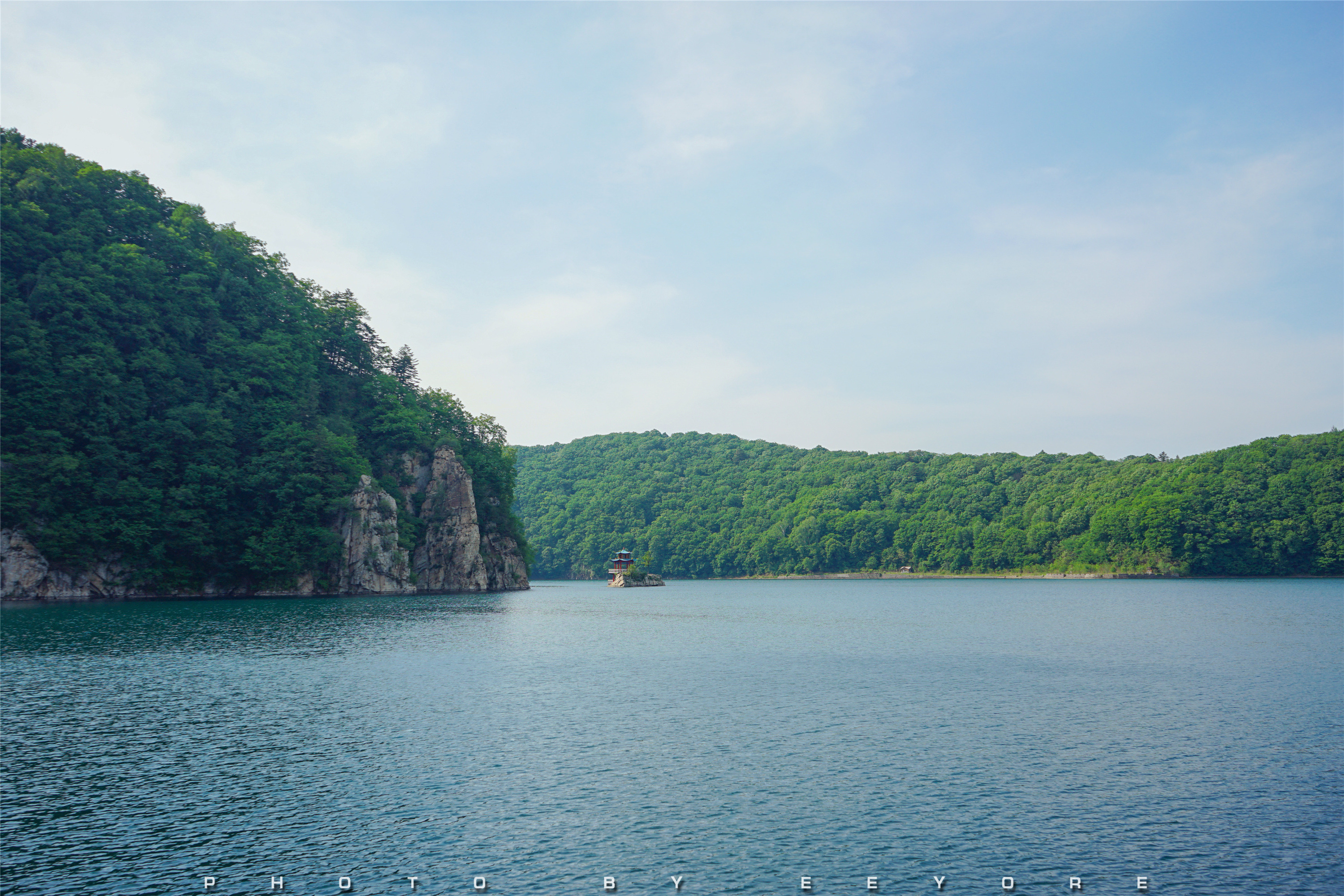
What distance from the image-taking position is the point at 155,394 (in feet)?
320

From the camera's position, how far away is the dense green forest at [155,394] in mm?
85062

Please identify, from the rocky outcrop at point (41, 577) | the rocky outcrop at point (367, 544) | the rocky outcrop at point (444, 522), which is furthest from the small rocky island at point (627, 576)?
the rocky outcrop at point (41, 577)

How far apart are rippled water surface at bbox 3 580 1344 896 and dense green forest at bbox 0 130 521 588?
3552 cm

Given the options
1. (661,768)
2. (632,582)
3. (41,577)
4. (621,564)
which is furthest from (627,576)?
(661,768)

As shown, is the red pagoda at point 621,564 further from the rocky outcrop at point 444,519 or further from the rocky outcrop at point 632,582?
the rocky outcrop at point 444,519

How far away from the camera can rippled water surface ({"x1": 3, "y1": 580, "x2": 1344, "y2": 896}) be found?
58.6ft

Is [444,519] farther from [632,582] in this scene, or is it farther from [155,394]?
[632,582]

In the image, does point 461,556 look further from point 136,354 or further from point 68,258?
point 68,258

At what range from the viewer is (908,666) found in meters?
49.0

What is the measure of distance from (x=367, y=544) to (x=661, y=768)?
93.4 metres

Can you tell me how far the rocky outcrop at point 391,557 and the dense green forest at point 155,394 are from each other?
1.77 metres

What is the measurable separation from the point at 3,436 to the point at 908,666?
294ft

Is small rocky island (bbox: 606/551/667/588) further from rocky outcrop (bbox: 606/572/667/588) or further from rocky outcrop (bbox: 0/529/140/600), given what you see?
rocky outcrop (bbox: 0/529/140/600)

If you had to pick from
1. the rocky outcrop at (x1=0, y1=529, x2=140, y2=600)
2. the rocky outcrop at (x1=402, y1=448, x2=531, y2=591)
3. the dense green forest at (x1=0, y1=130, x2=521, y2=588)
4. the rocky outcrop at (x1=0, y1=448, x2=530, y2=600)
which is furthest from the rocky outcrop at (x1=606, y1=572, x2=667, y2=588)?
the rocky outcrop at (x1=0, y1=529, x2=140, y2=600)
